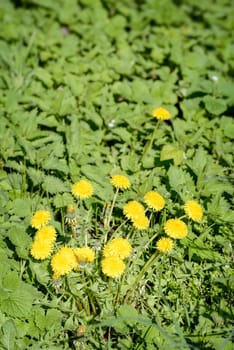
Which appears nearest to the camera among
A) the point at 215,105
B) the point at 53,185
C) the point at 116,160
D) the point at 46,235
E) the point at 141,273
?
the point at 46,235

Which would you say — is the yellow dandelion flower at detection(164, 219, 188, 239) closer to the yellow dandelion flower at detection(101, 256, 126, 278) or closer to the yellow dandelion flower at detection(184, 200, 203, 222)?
the yellow dandelion flower at detection(184, 200, 203, 222)

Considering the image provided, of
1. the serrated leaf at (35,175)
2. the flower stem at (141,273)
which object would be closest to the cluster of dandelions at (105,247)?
the flower stem at (141,273)

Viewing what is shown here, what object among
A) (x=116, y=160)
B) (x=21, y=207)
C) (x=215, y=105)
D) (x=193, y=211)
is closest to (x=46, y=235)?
(x=21, y=207)

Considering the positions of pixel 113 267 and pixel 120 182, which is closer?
pixel 113 267

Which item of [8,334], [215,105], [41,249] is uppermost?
[215,105]

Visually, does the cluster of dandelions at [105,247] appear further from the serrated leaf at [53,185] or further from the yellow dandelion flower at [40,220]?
the serrated leaf at [53,185]

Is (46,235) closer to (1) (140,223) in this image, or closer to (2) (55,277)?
(2) (55,277)

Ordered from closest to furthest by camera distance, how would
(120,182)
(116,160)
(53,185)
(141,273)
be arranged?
(141,273) → (120,182) → (53,185) → (116,160)

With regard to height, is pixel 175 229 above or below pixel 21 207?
above
